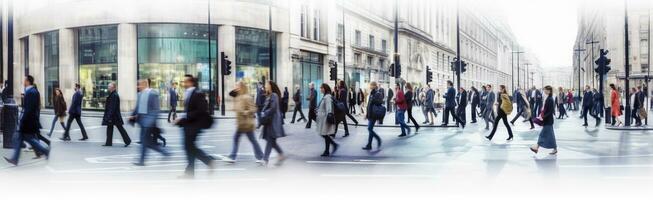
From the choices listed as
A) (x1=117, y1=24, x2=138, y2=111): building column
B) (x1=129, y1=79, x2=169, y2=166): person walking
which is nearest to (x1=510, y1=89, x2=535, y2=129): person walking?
(x1=129, y1=79, x2=169, y2=166): person walking

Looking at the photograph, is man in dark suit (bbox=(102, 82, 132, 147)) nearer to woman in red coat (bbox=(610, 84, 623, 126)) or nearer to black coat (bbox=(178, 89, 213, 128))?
black coat (bbox=(178, 89, 213, 128))

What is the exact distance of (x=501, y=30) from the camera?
316 ft

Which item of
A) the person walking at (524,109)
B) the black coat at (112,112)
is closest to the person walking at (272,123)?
the black coat at (112,112)

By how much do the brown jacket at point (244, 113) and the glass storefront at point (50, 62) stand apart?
2552cm

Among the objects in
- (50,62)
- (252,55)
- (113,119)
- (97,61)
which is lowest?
(113,119)

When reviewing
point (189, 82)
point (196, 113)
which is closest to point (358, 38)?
Answer: point (189, 82)

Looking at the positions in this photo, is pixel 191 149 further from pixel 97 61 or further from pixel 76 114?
pixel 97 61

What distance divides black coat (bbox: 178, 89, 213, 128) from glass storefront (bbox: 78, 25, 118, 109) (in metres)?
22.8

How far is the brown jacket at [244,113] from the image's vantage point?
893cm

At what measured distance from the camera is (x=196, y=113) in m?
7.58

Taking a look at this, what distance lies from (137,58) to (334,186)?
78.9 ft

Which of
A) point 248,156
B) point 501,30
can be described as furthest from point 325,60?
point 501,30

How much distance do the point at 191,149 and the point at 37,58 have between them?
29.2 m

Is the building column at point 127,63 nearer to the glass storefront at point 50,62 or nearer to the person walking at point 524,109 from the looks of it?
the glass storefront at point 50,62
